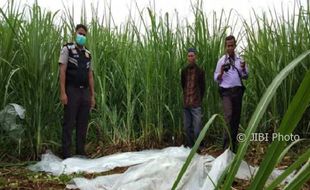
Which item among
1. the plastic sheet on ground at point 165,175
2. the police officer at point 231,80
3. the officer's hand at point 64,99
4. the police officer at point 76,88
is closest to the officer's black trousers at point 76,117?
the police officer at point 76,88

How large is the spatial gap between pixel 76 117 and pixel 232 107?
142 centimetres

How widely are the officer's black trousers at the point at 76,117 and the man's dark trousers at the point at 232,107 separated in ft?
4.13

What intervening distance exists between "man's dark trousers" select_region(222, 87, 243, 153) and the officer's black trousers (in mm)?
Answer: 1259

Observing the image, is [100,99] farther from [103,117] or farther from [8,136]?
[8,136]

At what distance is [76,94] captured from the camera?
13.7 feet

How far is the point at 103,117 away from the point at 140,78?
549mm

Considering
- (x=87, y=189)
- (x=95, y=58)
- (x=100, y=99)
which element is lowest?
(x=87, y=189)

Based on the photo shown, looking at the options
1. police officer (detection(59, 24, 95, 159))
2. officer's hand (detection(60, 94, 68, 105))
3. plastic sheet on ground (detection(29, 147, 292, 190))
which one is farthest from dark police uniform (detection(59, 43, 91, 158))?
plastic sheet on ground (detection(29, 147, 292, 190))

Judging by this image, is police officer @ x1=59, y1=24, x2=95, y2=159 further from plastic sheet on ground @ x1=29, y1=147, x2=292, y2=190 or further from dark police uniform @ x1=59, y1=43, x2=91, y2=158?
plastic sheet on ground @ x1=29, y1=147, x2=292, y2=190

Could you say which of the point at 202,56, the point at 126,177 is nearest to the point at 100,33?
the point at 202,56

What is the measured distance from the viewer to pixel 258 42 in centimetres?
422

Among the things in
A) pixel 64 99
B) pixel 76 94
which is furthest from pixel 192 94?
pixel 64 99

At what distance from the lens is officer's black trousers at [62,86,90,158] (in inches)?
161

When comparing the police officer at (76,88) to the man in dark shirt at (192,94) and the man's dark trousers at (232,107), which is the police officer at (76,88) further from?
the man's dark trousers at (232,107)
